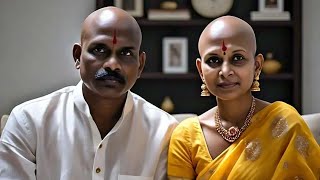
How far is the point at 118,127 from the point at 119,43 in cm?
31

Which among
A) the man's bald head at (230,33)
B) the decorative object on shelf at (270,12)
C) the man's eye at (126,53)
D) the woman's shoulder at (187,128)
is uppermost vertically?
the decorative object on shelf at (270,12)

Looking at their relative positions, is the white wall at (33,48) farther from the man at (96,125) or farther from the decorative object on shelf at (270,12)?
the man at (96,125)

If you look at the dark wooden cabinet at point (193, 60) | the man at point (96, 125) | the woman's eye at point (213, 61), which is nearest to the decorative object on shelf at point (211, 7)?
the dark wooden cabinet at point (193, 60)

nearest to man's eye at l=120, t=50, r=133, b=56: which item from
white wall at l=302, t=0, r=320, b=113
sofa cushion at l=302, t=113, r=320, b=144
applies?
sofa cushion at l=302, t=113, r=320, b=144

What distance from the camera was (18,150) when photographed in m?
1.57

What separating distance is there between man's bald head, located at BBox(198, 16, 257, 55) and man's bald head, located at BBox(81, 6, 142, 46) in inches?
9.6

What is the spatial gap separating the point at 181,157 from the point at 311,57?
86.4 inches

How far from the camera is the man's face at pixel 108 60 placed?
1534 millimetres

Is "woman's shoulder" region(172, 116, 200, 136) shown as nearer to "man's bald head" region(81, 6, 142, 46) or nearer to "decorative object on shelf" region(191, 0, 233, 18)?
"man's bald head" region(81, 6, 142, 46)

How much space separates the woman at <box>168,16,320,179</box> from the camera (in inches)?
59.4

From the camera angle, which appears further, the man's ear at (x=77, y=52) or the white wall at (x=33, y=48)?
the white wall at (x=33, y=48)

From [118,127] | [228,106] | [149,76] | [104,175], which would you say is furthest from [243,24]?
[149,76]

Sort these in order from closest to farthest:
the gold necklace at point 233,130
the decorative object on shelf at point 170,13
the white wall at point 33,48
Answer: the gold necklace at point 233,130 → the decorative object on shelf at point 170,13 → the white wall at point 33,48

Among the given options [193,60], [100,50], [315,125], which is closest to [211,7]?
[193,60]
